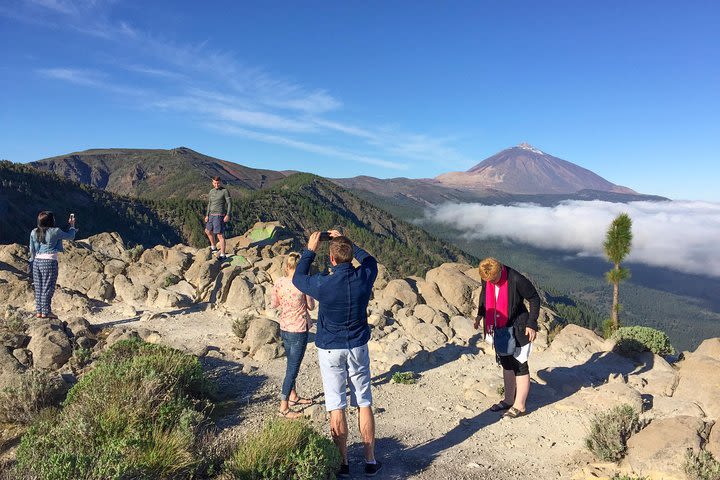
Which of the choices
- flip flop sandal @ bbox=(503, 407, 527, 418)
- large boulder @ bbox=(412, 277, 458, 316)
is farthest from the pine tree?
flip flop sandal @ bbox=(503, 407, 527, 418)

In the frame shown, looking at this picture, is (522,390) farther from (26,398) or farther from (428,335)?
(26,398)

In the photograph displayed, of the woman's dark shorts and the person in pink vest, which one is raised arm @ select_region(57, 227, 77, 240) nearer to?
the person in pink vest

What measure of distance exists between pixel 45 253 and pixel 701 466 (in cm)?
1260

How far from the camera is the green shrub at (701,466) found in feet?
17.8

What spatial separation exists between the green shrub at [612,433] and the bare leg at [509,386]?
1500 millimetres

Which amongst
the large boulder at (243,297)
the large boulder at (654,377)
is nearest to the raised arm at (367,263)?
the large boulder at (654,377)

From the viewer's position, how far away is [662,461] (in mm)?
5875

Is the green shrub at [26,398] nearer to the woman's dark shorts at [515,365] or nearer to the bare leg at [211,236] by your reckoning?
the woman's dark shorts at [515,365]

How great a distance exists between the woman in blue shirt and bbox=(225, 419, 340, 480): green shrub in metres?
7.76

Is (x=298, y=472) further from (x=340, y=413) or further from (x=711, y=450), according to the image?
(x=711, y=450)

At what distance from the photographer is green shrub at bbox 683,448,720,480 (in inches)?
213

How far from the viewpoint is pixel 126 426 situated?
19.2 ft

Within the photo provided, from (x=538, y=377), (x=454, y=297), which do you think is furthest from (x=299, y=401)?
(x=454, y=297)

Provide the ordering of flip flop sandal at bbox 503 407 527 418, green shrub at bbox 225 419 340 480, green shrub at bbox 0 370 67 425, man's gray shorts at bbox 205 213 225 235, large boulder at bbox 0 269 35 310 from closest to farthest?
green shrub at bbox 225 419 340 480 < green shrub at bbox 0 370 67 425 < flip flop sandal at bbox 503 407 527 418 < large boulder at bbox 0 269 35 310 < man's gray shorts at bbox 205 213 225 235
